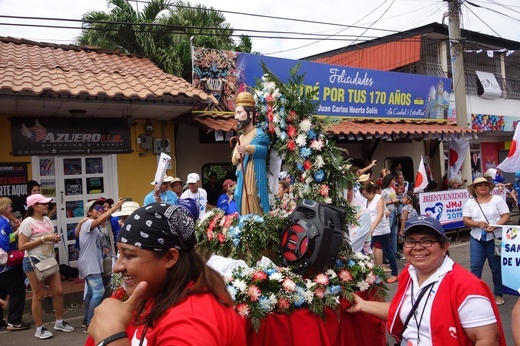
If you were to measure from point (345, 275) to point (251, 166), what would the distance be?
127cm

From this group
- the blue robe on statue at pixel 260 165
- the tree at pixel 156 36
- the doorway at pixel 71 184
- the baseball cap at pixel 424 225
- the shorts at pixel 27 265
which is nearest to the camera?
the baseball cap at pixel 424 225

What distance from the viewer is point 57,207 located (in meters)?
8.83

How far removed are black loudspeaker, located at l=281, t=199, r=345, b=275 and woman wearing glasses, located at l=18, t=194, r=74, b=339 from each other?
3962 mm

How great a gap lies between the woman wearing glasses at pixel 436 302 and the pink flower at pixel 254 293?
0.74 metres

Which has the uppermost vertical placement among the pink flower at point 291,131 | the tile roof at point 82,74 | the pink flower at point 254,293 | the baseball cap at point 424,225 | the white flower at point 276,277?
the tile roof at point 82,74

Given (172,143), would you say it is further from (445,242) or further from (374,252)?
(445,242)

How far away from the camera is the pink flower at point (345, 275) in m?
3.20

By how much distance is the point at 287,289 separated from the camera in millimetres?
2992

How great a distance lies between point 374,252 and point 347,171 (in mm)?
4960

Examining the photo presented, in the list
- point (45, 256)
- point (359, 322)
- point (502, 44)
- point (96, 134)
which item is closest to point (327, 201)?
point (359, 322)

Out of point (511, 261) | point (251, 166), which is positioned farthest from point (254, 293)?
point (511, 261)

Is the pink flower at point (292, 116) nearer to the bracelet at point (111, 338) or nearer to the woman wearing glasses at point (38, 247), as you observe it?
the bracelet at point (111, 338)

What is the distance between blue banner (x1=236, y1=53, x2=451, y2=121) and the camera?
1138 centimetres

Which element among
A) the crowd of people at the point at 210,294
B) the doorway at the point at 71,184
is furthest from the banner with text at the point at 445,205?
the crowd of people at the point at 210,294
